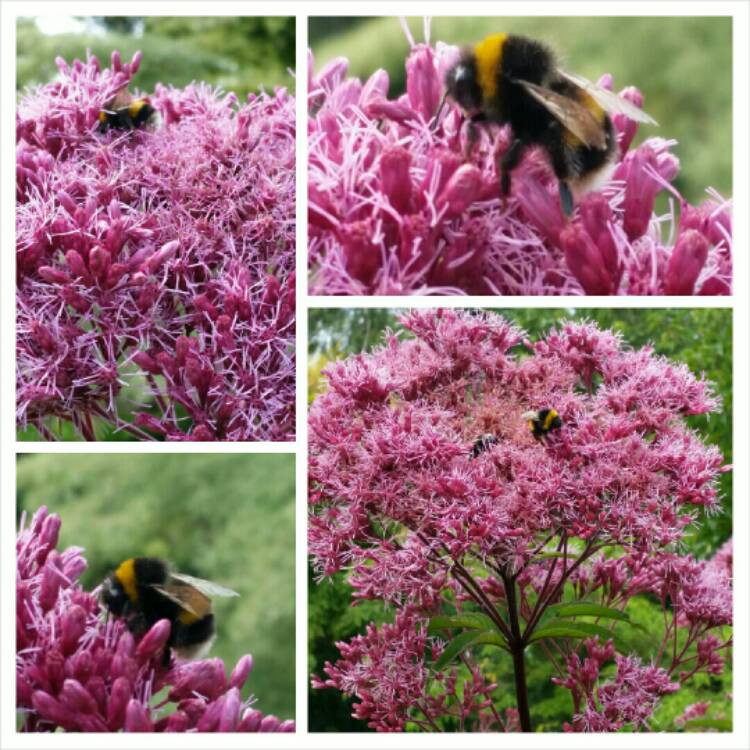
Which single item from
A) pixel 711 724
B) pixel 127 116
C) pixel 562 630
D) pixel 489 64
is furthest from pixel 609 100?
pixel 711 724

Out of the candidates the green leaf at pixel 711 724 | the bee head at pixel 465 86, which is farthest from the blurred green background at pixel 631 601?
the bee head at pixel 465 86

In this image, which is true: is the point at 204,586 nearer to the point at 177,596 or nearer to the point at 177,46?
the point at 177,596

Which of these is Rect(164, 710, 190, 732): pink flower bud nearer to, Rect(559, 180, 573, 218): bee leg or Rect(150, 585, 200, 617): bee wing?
Rect(150, 585, 200, 617): bee wing

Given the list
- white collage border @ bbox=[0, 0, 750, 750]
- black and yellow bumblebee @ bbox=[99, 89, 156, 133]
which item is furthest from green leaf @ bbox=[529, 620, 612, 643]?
black and yellow bumblebee @ bbox=[99, 89, 156, 133]

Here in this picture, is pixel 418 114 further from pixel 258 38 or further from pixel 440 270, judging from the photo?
pixel 258 38

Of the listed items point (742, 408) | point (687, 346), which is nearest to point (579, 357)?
point (687, 346)

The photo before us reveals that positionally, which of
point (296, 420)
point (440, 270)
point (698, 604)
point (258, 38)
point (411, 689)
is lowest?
point (411, 689)
